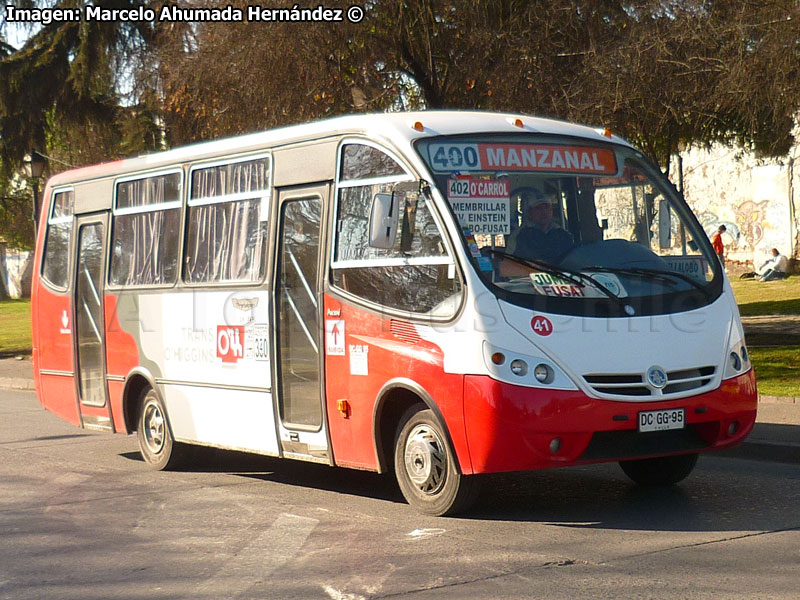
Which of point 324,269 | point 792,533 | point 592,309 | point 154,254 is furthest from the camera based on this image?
point 154,254

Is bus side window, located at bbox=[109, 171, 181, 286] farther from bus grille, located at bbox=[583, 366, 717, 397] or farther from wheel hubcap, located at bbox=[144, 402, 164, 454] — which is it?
bus grille, located at bbox=[583, 366, 717, 397]

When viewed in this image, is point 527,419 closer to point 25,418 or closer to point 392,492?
point 392,492

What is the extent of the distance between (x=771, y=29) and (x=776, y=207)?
23.3m

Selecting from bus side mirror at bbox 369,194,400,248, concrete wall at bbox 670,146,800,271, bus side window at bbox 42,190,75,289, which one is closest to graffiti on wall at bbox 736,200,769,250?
concrete wall at bbox 670,146,800,271

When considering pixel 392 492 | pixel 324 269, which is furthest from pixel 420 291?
pixel 392 492

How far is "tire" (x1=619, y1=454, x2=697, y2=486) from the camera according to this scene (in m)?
8.77

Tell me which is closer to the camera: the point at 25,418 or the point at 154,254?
the point at 154,254

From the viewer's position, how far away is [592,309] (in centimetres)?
769

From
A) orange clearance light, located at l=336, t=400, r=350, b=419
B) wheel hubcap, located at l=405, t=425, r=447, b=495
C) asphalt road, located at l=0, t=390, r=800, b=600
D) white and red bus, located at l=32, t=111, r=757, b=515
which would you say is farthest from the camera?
orange clearance light, located at l=336, t=400, r=350, b=419

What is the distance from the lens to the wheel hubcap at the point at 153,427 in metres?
10.9

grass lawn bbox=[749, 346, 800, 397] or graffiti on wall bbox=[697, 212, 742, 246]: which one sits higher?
graffiti on wall bbox=[697, 212, 742, 246]

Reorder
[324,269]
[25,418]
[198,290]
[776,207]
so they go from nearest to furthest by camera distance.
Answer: [324,269] < [198,290] < [25,418] < [776,207]

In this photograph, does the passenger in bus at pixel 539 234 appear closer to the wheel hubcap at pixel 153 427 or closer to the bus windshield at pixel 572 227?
the bus windshield at pixel 572 227

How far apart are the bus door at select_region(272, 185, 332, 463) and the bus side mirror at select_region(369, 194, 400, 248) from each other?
96 centimetres
